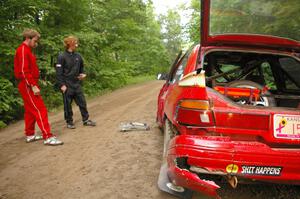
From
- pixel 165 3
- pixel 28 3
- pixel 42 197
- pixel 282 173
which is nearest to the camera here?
pixel 282 173

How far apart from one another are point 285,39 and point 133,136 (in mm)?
3125

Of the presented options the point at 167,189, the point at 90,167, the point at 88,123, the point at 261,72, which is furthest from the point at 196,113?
the point at 88,123

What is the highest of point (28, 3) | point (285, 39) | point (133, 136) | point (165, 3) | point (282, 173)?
point (165, 3)

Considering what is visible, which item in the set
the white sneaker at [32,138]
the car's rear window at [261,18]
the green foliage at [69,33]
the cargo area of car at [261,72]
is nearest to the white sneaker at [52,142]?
the white sneaker at [32,138]

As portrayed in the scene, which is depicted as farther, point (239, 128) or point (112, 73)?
point (112, 73)

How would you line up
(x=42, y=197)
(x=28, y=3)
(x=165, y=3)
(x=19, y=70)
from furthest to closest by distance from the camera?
(x=165, y=3)
(x=28, y=3)
(x=19, y=70)
(x=42, y=197)

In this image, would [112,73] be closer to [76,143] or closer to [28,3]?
[28,3]

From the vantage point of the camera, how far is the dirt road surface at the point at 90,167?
3361mm

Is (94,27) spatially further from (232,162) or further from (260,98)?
(232,162)

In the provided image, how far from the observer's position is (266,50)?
3666 mm

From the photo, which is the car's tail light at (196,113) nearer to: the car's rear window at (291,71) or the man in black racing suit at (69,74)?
the car's rear window at (291,71)

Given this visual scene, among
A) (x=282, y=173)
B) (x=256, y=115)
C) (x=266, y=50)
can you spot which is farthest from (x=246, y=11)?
(x=282, y=173)

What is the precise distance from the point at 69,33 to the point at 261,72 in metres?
7.67

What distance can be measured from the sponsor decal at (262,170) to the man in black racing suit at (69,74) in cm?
449
